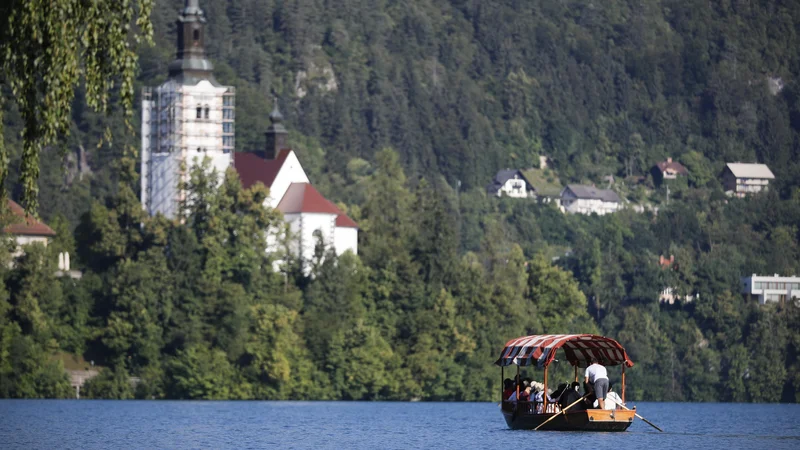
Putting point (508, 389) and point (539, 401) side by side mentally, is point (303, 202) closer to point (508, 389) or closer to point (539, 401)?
point (508, 389)

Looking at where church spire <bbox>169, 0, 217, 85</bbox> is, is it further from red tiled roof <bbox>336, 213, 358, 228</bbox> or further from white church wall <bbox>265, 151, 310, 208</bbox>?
red tiled roof <bbox>336, 213, 358, 228</bbox>

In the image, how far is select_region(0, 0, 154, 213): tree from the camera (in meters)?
31.7

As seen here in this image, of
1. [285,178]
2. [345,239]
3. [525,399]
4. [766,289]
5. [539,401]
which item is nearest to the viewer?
[539,401]

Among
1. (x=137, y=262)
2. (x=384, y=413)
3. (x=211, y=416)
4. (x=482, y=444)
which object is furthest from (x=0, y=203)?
(x=137, y=262)

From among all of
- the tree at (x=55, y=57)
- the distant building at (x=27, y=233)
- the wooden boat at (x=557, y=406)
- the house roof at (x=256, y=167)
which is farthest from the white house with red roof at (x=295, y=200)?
the tree at (x=55, y=57)

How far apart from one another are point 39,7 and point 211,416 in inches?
2001

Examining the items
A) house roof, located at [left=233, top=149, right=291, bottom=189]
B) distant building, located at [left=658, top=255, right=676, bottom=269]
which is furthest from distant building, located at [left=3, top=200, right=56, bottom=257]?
distant building, located at [left=658, top=255, right=676, bottom=269]

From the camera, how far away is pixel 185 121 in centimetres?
13412

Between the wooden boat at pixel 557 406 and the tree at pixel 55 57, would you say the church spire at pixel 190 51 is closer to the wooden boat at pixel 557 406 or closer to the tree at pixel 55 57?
the wooden boat at pixel 557 406

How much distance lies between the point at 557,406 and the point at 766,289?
338 ft

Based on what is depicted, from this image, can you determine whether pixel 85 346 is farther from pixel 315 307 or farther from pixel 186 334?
pixel 315 307

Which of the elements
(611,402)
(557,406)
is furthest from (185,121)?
(611,402)

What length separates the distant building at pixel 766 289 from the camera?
517 ft

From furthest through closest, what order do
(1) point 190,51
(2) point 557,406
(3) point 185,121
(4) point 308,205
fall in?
(1) point 190,51
(3) point 185,121
(4) point 308,205
(2) point 557,406
